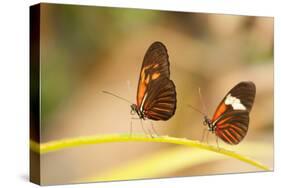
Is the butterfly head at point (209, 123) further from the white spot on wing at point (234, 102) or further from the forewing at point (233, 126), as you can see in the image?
the white spot on wing at point (234, 102)

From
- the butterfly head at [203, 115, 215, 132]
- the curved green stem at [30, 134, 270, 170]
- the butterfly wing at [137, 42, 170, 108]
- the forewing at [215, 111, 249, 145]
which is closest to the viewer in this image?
the curved green stem at [30, 134, 270, 170]

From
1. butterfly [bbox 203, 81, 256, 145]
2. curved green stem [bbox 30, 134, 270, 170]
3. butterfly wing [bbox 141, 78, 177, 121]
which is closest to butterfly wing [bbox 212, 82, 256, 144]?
butterfly [bbox 203, 81, 256, 145]

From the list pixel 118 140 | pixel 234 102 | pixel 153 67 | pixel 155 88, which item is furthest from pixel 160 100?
pixel 234 102

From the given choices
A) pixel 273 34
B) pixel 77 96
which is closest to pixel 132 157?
pixel 77 96

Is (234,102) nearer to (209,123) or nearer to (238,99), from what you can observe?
(238,99)

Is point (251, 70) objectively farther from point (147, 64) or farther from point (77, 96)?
point (77, 96)

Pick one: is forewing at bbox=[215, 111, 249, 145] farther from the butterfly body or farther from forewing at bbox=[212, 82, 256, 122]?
the butterfly body
